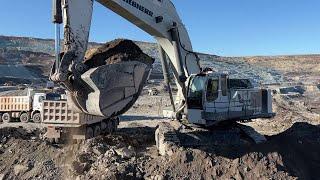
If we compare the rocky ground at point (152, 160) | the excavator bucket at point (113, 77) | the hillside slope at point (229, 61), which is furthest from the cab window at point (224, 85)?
the hillside slope at point (229, 61)

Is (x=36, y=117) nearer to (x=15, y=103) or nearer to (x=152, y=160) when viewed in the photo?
(x=15, y=103)

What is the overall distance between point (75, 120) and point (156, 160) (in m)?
4.07

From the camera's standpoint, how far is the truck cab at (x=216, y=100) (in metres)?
13.5

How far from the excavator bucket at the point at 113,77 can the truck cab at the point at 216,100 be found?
61.1 inches

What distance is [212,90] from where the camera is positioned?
1361 centimetres

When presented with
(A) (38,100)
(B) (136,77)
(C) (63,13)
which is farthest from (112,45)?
(A) (38,100)

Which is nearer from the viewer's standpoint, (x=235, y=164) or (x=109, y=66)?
(x=109, y=66)

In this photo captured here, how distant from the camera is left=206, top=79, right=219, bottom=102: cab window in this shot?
13.6 m

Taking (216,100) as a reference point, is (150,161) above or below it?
below

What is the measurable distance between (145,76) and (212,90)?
197cm

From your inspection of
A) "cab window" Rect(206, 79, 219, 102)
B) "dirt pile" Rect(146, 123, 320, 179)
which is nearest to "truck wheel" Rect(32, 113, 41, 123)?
"cab window" Rect(206, 79, 219, 102)

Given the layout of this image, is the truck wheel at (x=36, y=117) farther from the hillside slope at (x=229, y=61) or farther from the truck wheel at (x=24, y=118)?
the hillside slope at (x=229, y=61)

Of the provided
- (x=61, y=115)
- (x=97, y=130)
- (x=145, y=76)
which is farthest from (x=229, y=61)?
(x=145, y=76)

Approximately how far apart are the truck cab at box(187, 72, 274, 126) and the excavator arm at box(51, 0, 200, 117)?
0.45 m
